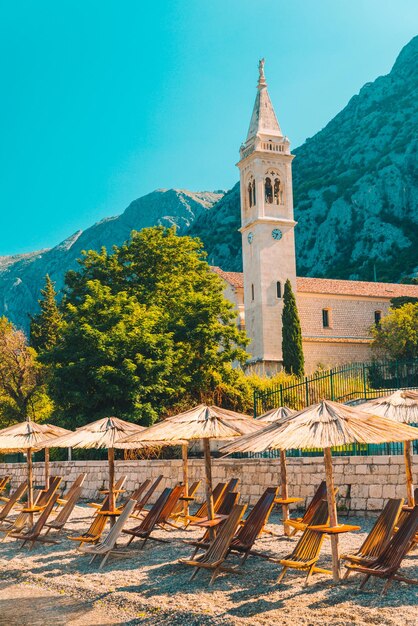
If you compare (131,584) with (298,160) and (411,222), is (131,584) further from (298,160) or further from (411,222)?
(298,160)

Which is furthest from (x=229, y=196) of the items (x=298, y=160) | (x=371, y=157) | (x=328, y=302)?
(x=328, y=302)

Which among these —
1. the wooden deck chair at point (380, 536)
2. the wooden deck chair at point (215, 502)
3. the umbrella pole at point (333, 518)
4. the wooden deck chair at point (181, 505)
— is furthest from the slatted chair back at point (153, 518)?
the wooden deck chair at point (380, 536)

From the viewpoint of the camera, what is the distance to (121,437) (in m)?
13.8

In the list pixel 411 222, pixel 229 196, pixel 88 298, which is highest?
pixel 229 196

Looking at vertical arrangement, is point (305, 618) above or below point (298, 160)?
below

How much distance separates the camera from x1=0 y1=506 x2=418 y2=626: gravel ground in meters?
7.53

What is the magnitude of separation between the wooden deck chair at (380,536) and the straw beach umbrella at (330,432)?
Result: 0.34 metres

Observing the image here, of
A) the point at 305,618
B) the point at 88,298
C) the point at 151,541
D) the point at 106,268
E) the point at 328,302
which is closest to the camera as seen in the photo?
the point at 305,618

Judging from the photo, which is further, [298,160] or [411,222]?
[298,160]

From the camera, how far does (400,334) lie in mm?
48500

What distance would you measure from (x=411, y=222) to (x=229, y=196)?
42.0 m

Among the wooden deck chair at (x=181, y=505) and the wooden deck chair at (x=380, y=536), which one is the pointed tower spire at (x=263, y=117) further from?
the wooden deck chair at (x=380, y=536)

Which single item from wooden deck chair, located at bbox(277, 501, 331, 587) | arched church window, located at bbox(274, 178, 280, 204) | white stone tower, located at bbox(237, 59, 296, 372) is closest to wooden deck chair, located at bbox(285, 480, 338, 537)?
wooden deck chair, located at bbox(277, 501, 331, 587)

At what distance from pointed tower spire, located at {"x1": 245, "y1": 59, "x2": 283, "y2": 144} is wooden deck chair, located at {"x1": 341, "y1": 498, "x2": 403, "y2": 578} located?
48775 millimetres
